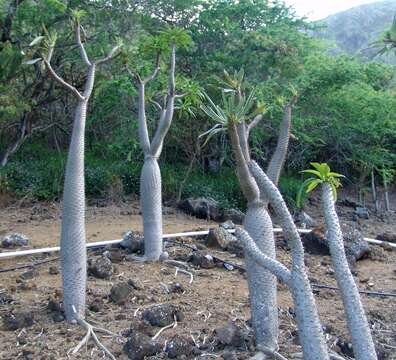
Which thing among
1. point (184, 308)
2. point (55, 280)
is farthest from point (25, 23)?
point (184, 308)

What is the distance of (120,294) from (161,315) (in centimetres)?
63

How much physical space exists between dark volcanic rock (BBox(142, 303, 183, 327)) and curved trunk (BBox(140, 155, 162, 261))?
1.83m

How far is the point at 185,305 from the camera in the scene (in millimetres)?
4793

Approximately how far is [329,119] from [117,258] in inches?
264

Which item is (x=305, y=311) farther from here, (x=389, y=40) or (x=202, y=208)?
(x=202, y=208)

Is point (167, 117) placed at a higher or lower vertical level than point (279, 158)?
higher

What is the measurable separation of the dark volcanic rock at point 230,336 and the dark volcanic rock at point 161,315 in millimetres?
487

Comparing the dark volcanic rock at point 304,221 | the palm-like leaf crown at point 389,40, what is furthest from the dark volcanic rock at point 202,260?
the dark volcanic rock at point 304,221

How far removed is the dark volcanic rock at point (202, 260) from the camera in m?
6.14

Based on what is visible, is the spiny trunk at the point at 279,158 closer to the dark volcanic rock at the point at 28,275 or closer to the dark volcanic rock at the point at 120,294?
the dark volcanic rock at the point at 120,294

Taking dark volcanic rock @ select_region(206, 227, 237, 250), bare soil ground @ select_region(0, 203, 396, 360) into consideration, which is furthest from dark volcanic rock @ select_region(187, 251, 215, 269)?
dark volcanic rock @ select_region(206, 227, 237, 250)

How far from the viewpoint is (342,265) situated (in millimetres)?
3150

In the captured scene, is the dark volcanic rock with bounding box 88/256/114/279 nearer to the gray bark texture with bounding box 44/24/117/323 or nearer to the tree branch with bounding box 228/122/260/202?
the gray bark texture with bounding box 44/24/117/323

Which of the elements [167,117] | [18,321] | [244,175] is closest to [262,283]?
[244,175]
